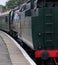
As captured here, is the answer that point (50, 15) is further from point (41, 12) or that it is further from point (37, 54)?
point (37, 54)

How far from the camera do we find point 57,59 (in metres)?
14.3

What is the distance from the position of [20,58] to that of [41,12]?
2445 mm

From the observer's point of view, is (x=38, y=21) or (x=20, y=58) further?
(x=20, y=58)

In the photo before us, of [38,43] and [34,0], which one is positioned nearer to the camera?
[38,43]

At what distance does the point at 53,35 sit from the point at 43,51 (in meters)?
0.66

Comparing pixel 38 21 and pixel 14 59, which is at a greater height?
pixel 38 21

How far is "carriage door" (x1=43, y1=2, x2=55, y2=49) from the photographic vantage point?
13672 millimetres

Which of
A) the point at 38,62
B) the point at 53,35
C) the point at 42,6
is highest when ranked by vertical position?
the point at 42,6

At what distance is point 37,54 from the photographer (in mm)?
13703

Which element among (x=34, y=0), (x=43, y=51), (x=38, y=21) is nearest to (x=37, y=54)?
(x=43, y=51)

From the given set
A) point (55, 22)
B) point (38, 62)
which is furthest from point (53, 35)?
point (38, 62)

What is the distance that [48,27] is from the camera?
13688 millimetres

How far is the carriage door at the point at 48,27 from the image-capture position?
13672 mm

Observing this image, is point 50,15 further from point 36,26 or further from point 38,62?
point 38,62
